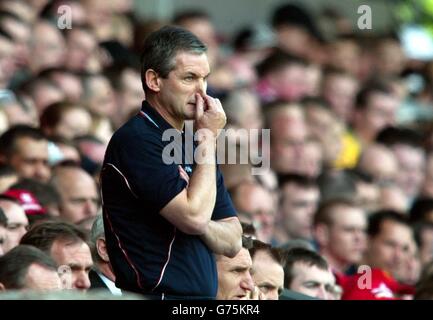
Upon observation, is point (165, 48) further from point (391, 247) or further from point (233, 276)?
point (391, 247)

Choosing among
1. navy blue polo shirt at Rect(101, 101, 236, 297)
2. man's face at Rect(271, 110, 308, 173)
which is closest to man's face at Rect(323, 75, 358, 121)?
man's face at Rect(271, 110, 308, 173)

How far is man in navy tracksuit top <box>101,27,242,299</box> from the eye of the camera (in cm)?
720

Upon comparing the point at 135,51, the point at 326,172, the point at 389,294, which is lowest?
the point at 389,294

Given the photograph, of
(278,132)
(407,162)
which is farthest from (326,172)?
(407,162)

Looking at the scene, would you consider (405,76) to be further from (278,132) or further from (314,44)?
(278,132)

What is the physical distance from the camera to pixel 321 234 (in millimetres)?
13523

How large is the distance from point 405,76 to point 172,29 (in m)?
13.2

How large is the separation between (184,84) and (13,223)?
2622 mm

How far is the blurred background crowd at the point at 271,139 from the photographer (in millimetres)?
10188

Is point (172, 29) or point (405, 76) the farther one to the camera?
point (405, 76)

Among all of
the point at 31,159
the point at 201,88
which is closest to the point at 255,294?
the point at 201,88

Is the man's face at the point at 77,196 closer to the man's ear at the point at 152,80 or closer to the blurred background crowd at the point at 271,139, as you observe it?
the blurred background crowd at the point at 271,139

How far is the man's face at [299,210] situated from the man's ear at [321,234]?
349 millimetres
